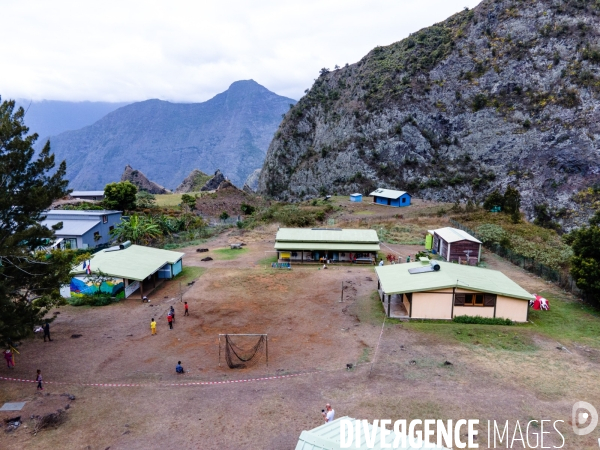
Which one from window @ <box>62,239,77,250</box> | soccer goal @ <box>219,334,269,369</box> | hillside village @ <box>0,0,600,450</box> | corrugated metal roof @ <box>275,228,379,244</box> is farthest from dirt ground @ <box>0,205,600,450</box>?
window @ <box>62,239,77,250</box>

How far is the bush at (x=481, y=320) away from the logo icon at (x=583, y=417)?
9684 mm

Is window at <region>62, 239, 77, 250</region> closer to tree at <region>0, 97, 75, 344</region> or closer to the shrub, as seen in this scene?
tree at <region>0, 97, 75, 344</region>

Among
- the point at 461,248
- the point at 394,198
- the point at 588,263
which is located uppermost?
the point at 394,198

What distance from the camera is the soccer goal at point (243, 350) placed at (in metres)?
21.6

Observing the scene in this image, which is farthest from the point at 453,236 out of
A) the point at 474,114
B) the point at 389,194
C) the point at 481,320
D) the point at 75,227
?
the point at 474,114

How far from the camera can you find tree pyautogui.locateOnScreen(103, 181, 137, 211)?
232 ft

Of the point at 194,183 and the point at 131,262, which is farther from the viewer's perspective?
the point at 194,183

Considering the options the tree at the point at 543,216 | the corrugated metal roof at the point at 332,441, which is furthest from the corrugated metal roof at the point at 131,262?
the tree at the point at 543,216

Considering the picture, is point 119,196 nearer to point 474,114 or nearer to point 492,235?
point 492,235

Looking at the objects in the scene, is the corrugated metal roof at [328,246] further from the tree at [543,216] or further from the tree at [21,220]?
the tree at [543,216]

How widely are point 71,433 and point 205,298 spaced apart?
17153 mm

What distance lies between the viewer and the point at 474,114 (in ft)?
318

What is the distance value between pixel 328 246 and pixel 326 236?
2.16m

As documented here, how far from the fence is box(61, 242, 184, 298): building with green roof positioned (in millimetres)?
35326
